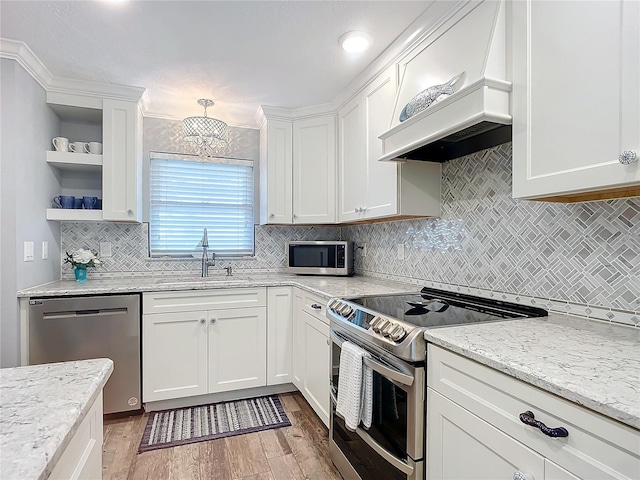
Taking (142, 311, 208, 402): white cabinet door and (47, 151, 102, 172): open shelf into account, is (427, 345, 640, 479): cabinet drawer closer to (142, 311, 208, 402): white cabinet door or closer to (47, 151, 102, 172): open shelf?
(142, 311, 208, 402): white cabinet door

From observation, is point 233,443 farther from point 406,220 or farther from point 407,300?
point 406,220

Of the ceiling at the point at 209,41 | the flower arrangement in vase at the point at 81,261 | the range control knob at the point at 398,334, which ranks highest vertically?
the ceiling at the point at 209,41

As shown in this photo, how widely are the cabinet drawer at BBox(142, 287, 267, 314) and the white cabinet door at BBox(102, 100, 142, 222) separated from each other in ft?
2.31

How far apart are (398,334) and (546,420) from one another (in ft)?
1.82

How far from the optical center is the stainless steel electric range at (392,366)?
130cm

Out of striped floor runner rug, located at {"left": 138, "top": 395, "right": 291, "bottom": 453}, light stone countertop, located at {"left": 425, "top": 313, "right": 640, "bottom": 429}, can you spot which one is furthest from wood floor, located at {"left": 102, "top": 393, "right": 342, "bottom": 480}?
light stone countertop, located at {"left": 425, "top": 313, "right": 640, "bottom": 429}

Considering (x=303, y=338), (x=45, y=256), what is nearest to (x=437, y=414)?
(x=303, y=338)

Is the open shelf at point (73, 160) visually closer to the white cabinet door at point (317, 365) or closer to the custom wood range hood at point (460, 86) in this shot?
the white cabinet door at point (317, 365)

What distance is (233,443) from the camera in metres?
2.17

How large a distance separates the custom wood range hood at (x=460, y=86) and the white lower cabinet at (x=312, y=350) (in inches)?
44.0

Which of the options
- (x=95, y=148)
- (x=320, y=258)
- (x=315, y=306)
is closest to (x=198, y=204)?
(x=95, y=148)

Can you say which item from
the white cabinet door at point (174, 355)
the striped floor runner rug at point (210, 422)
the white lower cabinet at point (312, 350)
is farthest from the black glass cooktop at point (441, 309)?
the white cabinet door at point (174, 355)

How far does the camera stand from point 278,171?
3115 millimetres

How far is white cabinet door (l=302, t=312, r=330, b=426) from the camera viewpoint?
7.09 feet
